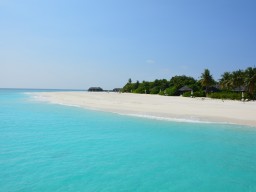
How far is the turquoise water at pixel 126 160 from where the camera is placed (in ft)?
23.5

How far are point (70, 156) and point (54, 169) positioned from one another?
154 centimetres

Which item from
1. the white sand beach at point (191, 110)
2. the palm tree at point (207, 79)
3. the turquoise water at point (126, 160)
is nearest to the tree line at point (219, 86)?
the palm tree at point (207, 79)

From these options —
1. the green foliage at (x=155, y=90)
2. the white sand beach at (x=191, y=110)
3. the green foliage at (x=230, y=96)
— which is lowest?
the white sand beach at (x=191, y=110)

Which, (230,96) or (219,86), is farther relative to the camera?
(219,86)

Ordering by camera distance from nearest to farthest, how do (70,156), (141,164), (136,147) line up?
(141,164) → (70,156) → (136,147)

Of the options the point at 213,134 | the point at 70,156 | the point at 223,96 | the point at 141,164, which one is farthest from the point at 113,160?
the point at 223,96

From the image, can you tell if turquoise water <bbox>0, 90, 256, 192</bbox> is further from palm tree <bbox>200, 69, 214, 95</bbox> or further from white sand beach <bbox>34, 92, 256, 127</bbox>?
palm tree <bbox>200, 69, 214, 95</bbox>

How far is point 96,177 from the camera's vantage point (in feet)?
24.9

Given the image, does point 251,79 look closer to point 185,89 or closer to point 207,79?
point 207,79

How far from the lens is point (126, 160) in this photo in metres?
9.40

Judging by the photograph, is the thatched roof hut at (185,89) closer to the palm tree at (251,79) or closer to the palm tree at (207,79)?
the palm tree at (207,79)

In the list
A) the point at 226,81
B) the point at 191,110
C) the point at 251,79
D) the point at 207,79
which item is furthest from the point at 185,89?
the point at 191,110

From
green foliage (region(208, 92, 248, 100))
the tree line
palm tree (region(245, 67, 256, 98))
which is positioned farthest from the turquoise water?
palm tree (region(245, 67, 256, 98))

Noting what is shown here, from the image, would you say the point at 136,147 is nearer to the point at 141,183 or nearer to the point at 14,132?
the point at 141,183
